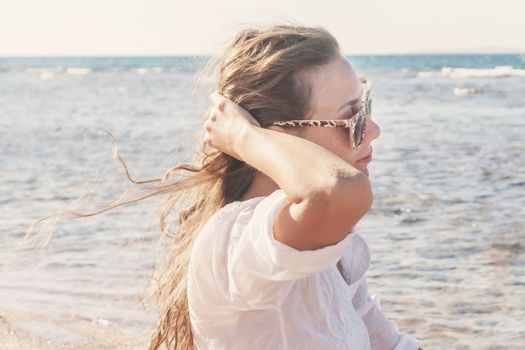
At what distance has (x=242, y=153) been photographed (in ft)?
7.65

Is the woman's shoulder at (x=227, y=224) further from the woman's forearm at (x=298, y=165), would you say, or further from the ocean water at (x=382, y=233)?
the ocean water at (x=382, y=233)

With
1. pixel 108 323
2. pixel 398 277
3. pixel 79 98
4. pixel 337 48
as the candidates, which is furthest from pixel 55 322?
pixel 79 98

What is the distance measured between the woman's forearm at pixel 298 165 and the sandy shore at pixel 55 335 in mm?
3291

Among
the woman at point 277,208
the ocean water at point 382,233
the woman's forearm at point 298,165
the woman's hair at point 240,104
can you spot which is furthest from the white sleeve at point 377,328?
the woman's forearm at point 298,165

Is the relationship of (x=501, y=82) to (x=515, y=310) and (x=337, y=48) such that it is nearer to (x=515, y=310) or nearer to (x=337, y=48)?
(x=515, y=310)

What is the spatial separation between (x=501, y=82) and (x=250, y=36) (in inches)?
1335

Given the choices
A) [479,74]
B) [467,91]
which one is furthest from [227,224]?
[479,74]

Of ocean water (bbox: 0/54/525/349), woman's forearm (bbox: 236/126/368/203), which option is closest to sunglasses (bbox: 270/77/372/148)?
woman's forearm (bbox: 236/126/368/203)

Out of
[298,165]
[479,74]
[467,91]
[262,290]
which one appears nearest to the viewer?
[298,165]

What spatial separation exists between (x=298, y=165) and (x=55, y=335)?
3.91 metres

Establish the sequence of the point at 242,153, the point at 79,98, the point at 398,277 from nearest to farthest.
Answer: the point at 242,153 < the point at 398,277 < the point at 79,98

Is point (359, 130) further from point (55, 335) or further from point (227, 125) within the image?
point (55, 335)

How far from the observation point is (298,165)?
2012 mm

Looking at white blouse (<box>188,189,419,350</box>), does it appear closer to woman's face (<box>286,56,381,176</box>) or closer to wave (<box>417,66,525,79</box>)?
woman's face (<box>286,56,381,176</box>)
